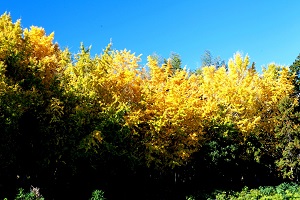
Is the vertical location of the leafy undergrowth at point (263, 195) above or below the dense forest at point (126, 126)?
below

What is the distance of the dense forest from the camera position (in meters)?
15.1

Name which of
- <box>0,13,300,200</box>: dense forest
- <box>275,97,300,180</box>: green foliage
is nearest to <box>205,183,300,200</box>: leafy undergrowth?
<box>0,13,300,200</box>: dense forest

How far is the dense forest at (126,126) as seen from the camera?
15.1 meters

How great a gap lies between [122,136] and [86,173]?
3.18 m

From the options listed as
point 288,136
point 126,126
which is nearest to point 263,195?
point 288,136

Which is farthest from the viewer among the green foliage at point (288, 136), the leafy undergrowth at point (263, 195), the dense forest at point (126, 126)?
the green foliage at point (288, 136)

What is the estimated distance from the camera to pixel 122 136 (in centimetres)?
1733

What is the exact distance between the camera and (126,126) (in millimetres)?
17062

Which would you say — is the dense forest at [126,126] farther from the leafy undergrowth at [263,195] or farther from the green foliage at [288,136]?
the leafy undergrowth at [263,195]

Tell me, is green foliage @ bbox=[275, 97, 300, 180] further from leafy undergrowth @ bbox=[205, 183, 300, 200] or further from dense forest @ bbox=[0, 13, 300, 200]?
leafy undergrowth @ bbox=[205, 183, 300, 200]

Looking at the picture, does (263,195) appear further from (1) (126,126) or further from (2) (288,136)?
(1) (126,126)

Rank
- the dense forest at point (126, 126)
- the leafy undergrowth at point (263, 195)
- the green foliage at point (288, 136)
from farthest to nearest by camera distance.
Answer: the green foliage at point (288, 136)
the leafy undergrowth at point (263, 195)
the dense forest at point (126, 126)

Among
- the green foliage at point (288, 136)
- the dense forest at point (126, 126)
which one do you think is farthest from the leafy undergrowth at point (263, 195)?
the green foliage at point (288, 136)

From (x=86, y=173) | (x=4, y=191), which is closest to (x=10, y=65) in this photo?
(x=4, y=191)
